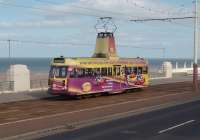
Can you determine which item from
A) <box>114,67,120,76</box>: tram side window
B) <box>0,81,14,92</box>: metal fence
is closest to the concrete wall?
<box>0,81,14,92</box>: metal fence

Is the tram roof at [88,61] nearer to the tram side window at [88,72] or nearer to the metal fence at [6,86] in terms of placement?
the tram side window at [88,72]

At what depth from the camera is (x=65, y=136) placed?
18828mm

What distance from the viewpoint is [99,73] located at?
38.8 m

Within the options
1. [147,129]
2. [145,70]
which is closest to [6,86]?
[145,70]

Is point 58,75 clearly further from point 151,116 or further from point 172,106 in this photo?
point 151,116

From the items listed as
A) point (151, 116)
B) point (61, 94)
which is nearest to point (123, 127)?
point (151, 116)

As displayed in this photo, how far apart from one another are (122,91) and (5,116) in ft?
59.9

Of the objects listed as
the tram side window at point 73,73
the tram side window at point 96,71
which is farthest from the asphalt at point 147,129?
the tram side window at point 96,71

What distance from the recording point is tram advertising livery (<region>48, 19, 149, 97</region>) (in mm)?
35812

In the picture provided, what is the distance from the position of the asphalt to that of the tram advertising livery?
32.6 feet

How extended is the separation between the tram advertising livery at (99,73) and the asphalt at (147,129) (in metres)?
9.95

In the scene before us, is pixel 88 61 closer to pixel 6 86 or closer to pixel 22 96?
pixel 22 96

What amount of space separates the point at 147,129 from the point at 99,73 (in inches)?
722

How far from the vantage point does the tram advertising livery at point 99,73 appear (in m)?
35.8
